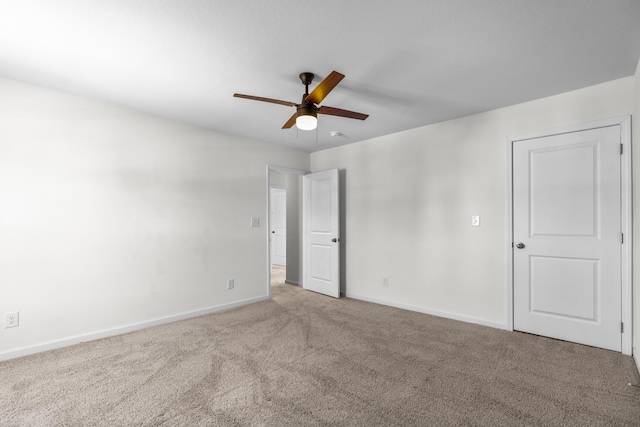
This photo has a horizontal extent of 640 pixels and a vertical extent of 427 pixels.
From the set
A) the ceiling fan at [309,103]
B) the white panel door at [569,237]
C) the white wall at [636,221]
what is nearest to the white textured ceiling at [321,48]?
the ceiling fan at [309,103]

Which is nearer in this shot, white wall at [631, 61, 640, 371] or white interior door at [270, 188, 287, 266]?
white wall at [631, 61, 640, 371]

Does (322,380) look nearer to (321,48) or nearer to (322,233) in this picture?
(321,48)

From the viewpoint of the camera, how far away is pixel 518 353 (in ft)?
8.82

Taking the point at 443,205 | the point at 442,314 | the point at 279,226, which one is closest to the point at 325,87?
the point at 443,205

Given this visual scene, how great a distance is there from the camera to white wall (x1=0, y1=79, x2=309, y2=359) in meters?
2.67

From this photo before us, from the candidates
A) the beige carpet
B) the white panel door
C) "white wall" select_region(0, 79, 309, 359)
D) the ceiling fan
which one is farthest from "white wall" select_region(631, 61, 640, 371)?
"white wall" select_region(0, 79, 309, 359)

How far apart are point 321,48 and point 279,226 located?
617 centimetres

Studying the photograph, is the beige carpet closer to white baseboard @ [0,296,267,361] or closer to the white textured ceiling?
white baseboard @ [0,296,267,361]

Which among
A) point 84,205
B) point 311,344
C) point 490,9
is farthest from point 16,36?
point 311,344

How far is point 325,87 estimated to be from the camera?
2150 mm

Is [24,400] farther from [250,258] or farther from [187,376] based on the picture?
[250,258]

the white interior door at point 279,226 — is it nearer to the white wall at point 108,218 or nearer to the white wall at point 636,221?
the white wall at point 108,218

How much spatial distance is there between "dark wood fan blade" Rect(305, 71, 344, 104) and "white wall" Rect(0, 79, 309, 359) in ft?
7.07

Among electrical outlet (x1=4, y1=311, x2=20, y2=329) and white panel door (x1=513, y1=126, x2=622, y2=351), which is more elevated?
white panel door (x1=513, y1=126, x2=622, y2=351)
